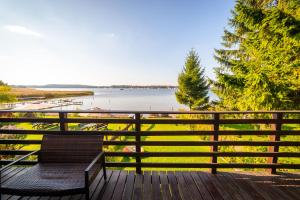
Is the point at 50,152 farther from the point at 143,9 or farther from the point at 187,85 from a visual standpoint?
the point at 187,85

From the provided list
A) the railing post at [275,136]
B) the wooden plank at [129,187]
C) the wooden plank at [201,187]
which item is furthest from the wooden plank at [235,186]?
the wooden plank at [129,187]

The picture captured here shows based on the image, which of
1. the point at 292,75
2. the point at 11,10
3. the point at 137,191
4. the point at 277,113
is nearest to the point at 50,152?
the point at 137,191

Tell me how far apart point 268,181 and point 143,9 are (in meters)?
8.71

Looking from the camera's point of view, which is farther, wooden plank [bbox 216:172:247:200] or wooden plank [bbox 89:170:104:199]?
wooden plank [bbox 89:170:104:199]

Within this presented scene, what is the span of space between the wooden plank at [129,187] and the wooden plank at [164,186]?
0.52 meters

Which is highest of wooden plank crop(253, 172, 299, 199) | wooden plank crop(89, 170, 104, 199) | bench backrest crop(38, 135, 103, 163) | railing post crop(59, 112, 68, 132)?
railing post crop(59, 112, 68, 132)

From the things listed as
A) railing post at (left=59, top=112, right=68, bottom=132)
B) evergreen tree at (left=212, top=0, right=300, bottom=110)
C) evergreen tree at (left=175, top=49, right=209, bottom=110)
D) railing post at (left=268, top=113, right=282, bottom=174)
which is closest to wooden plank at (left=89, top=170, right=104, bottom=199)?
railing post at (left=59, top=112, right=68, bottom=132)

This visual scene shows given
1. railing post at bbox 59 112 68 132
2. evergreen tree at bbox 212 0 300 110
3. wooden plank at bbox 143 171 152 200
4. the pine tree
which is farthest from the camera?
the pine tree

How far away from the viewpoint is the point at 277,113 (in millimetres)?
3279

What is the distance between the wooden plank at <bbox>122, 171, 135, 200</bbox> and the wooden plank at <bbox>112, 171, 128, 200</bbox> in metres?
0.06

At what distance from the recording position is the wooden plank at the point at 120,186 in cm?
255

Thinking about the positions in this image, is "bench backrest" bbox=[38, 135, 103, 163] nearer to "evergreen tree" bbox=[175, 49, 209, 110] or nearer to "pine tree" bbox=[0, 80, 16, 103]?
"pine tree" bbox=[0, 80, 16, 103]

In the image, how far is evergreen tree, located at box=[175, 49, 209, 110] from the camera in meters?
21.6

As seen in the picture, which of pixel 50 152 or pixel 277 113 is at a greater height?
pixel 277 113
